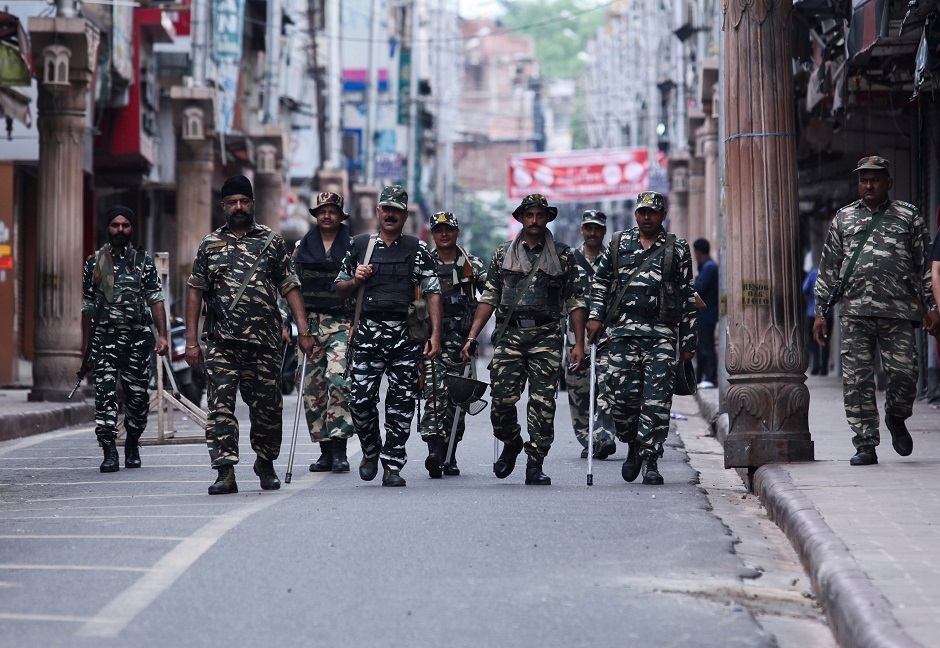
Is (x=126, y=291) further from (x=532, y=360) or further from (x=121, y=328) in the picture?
(x=532, y=360)

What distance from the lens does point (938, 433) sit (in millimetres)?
14141

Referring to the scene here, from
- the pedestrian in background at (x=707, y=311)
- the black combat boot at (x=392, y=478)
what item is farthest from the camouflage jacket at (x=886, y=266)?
the pedestrian in background at (x=707, y=311)

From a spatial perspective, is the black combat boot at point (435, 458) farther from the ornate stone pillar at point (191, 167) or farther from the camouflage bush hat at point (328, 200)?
the ornate stone pillar at point (191, 167)

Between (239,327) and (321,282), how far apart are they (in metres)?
1.79

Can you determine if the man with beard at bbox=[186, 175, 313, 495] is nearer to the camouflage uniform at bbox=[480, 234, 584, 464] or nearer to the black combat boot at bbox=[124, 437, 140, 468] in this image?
the camouflage uniform at bbox=[480, 234, 584, 464]

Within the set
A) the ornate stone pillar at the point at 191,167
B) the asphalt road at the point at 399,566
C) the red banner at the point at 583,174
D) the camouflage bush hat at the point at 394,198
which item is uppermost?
the red banner at the point at 583,174

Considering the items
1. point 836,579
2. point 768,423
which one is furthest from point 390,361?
point 836,579

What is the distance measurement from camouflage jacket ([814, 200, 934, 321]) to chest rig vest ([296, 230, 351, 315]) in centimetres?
352

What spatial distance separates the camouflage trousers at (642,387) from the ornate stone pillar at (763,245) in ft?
1.67

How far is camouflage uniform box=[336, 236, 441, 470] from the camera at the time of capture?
11.1 metres

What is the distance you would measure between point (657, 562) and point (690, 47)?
3625 cm

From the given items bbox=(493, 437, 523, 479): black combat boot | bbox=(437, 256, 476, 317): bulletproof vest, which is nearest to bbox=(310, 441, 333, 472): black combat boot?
bbox=(437, 256, 476, 317): bulletproof vest

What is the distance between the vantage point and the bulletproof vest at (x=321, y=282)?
12.3m

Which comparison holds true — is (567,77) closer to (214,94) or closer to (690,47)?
(690,47)
